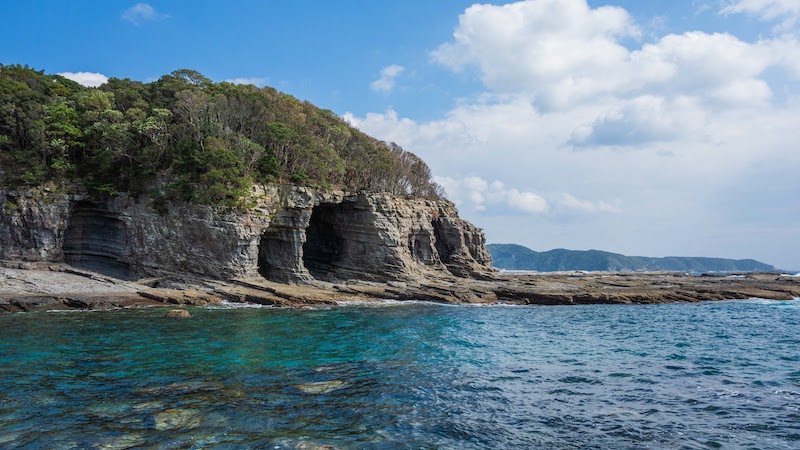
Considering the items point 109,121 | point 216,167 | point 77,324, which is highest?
point 109,121

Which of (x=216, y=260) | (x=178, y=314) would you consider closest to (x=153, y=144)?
(x=216, y=260)

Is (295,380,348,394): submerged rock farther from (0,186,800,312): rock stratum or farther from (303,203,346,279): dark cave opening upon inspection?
(303,203,346,279): dark cave opening

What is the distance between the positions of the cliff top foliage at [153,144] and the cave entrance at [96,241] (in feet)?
10.0

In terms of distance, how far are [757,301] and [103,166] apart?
226 ft

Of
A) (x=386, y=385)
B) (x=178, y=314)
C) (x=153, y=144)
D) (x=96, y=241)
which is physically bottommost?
(x=178, y=314)

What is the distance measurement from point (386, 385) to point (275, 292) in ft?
89.1

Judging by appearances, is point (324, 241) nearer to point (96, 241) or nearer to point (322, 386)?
point (96, 241)

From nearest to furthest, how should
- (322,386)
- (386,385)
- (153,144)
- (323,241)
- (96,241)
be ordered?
(322,386) → (386,385) → (96,241) → (153,144) → (323,241)

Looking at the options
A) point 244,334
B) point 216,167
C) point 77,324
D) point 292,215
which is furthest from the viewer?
point 292,215

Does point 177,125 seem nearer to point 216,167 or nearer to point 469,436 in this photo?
point 216,167

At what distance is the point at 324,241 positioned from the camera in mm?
60562

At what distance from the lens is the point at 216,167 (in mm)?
43469

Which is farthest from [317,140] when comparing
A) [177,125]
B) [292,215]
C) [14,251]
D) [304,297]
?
[14,251]

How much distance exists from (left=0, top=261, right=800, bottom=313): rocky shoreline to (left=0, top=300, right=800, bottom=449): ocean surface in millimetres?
4599
